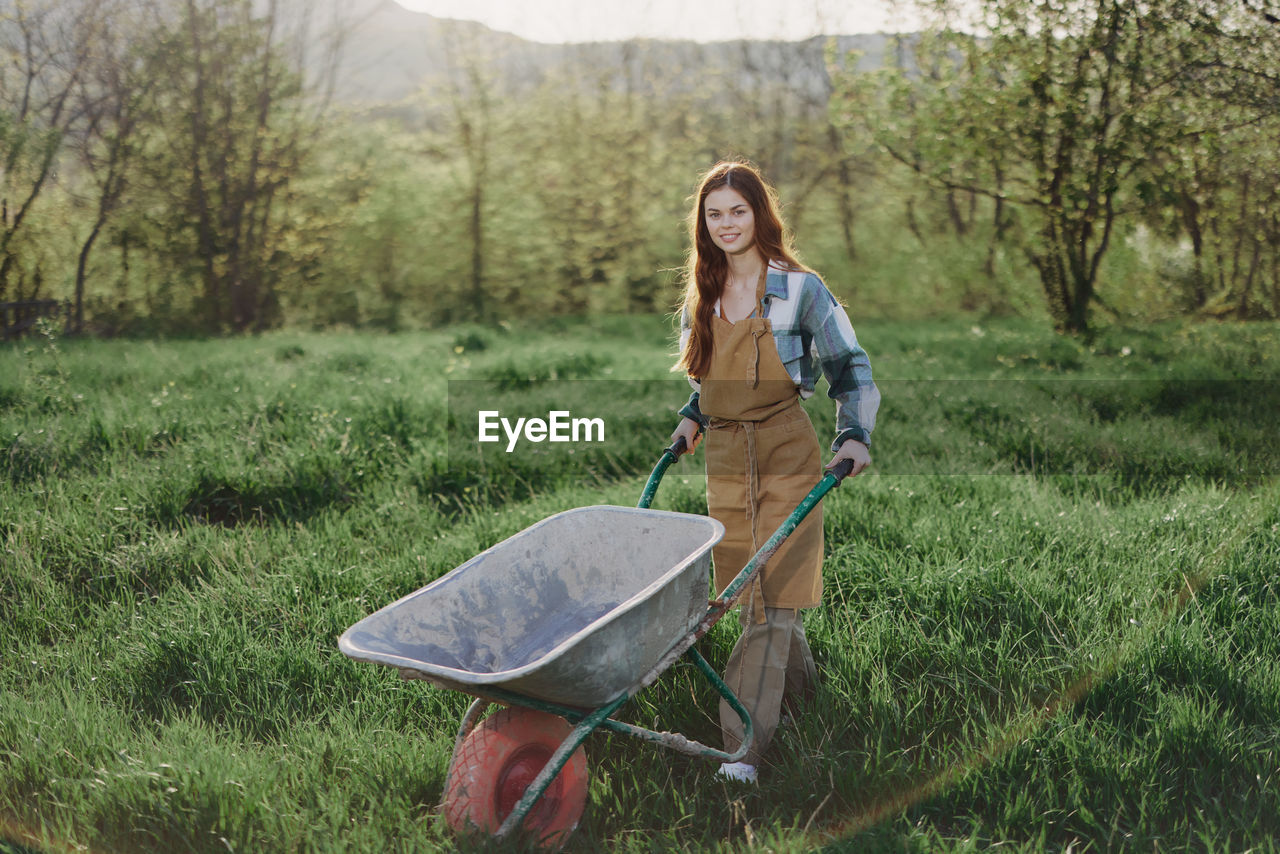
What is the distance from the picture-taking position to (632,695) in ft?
7.73

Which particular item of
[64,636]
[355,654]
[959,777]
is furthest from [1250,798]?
[64,636]

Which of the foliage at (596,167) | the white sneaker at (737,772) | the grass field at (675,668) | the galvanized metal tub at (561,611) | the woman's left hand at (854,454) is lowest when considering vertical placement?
the white sneaker at (737,772)

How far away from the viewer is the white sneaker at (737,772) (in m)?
2.53

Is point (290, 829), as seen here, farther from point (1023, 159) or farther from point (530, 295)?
point (530, 295)

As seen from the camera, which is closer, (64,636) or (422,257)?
(64,636)

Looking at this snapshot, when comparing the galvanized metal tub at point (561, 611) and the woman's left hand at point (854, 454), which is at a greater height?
the woman's left hand at point (854, 454)

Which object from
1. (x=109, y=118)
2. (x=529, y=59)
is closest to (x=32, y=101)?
(x=109, y=118)

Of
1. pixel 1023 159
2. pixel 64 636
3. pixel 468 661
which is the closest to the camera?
pixel 468 661

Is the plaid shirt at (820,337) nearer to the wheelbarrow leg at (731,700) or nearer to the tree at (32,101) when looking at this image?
the wheelbarrow leg at (731,700)

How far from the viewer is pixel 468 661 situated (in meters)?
2.41

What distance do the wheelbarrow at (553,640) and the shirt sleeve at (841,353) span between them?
20 centimetres

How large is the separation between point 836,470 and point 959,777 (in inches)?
36.6

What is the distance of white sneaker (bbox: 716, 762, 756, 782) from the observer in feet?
8.29

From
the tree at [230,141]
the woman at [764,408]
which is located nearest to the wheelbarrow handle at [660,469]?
the woman at [764,408]
